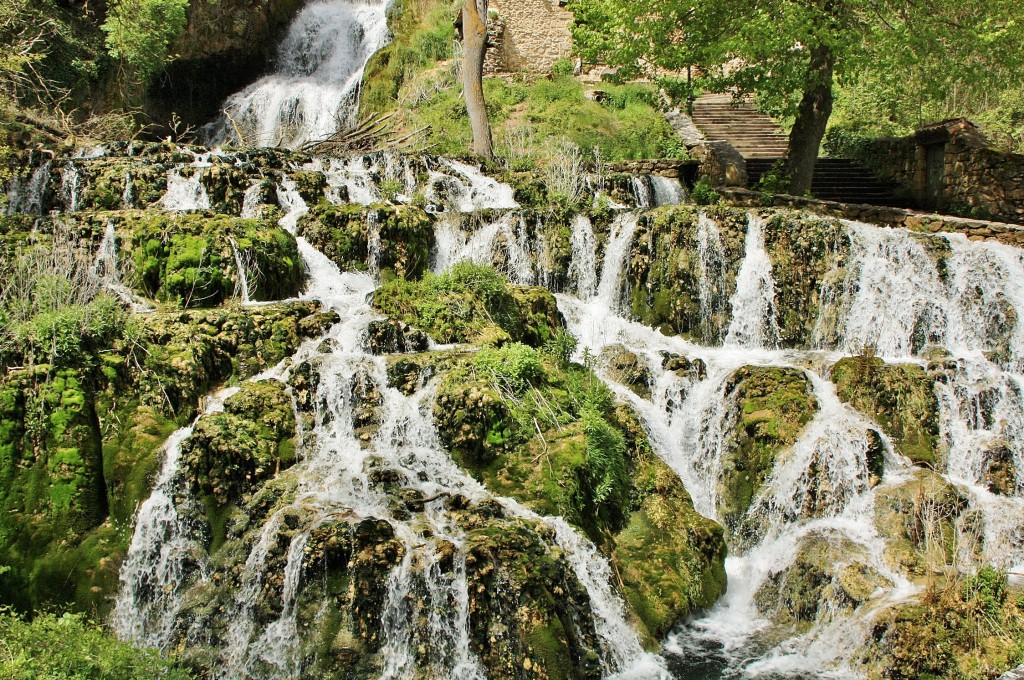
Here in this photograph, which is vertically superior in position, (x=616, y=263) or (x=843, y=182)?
(x=843, y=182)

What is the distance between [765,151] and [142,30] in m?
15.2

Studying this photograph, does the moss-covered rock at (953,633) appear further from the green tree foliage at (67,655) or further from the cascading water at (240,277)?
the cascading water at (240,277)

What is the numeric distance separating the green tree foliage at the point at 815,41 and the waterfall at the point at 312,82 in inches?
355

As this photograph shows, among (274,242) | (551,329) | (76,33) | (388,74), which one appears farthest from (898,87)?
(76,33)

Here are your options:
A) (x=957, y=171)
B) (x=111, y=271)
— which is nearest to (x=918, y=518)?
(x=111, y=271)

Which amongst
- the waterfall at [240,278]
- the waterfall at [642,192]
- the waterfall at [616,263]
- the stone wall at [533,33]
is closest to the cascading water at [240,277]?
the waterfall at [240,278]

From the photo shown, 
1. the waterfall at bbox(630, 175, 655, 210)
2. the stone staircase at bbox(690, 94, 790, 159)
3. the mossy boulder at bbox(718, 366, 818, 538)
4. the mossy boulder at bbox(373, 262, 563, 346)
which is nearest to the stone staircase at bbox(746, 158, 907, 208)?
the stone staircase at bbox(690, 94, 790, 159)

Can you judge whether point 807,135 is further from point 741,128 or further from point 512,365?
point 512,365

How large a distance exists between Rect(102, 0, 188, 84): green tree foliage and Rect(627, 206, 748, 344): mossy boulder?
13455mm

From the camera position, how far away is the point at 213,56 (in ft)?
73.2

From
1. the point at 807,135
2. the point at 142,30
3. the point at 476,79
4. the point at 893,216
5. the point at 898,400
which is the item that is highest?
the point at 142,30

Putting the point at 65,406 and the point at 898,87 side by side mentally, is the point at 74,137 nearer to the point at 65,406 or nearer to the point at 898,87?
the point at 65,406

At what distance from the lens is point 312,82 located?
2264 cm

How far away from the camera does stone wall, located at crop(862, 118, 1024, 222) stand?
14.5 m
